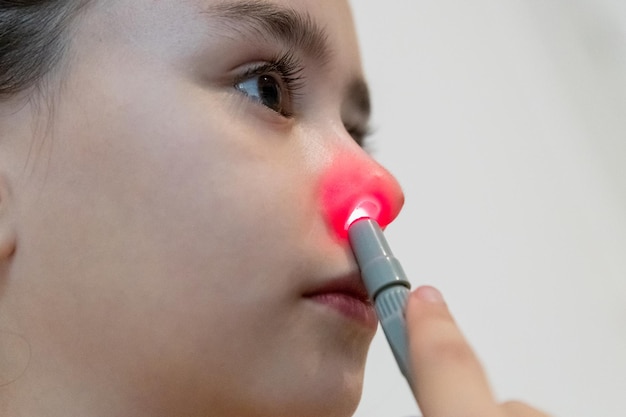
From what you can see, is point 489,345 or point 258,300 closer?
point 258,300

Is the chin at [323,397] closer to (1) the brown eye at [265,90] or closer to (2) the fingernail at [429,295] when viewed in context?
(2) the fingernail at [429,295]

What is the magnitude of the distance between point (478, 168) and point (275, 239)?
2.03 feet

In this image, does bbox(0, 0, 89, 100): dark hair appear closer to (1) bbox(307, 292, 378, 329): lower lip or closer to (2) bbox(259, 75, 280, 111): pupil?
(2) bbox(259, 75, 280, 111): pupil

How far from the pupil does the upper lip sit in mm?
144

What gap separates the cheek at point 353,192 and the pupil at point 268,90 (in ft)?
0.22

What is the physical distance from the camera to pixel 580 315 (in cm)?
102

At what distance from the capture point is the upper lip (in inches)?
20.3

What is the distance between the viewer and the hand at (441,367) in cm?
39

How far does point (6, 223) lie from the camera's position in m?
0.54

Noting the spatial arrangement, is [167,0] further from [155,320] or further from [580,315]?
[580,315]

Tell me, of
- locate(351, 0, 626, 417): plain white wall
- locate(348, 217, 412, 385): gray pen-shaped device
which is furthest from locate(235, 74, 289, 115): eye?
locate(351, 0, 626, 417): plain white wall

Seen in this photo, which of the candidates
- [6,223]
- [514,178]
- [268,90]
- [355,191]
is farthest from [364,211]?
[514,178]

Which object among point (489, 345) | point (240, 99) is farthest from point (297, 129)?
point (489, 345)

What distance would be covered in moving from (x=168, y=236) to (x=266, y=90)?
0.14 m
